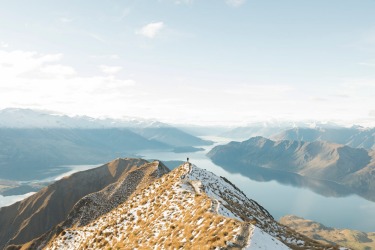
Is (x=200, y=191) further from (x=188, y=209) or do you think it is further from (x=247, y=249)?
(x=247, y=249)

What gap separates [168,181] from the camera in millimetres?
45125

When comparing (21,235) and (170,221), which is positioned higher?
(170,221)

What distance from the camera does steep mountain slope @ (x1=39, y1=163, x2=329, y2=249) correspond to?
22.1m

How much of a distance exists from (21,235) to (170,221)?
678ft

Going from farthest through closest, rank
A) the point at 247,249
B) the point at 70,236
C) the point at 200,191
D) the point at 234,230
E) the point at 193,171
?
1. the point at 193,171
2. the point at 70,236
3. the point at 200,191
4. the point at 234,230
5. the point at 247,249

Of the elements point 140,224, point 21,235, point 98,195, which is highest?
point 140,224

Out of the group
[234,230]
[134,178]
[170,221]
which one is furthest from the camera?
[134,178]

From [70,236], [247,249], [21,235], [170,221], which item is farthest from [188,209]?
[21,235]

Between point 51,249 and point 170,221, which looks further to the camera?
point 51,249

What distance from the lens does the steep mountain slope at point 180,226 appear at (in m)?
22.1

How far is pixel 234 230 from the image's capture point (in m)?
22.1

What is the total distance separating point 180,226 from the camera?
26.6 m

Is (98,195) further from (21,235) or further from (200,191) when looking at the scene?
(21,235)

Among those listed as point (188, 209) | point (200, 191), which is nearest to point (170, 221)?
point (188, 209)
